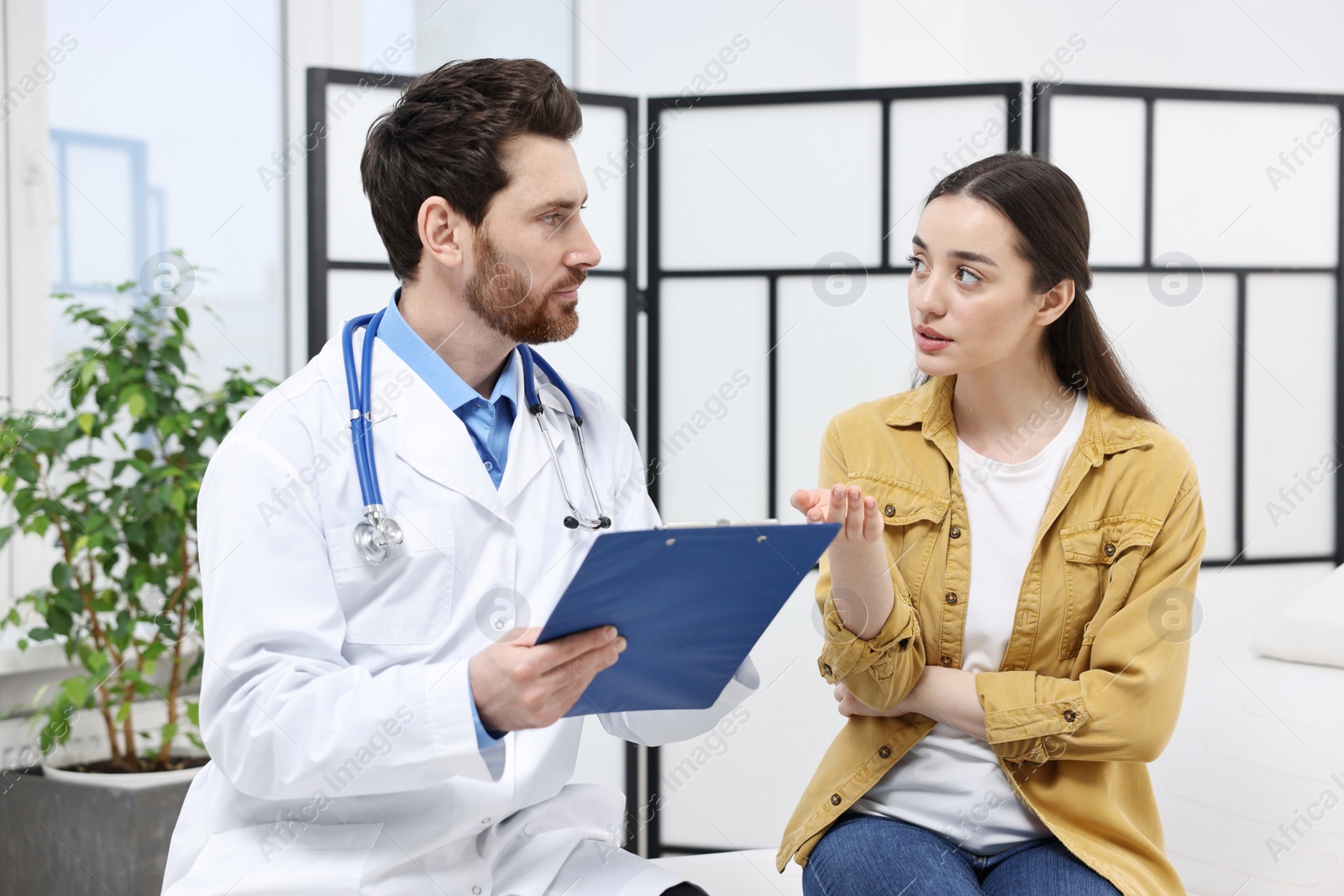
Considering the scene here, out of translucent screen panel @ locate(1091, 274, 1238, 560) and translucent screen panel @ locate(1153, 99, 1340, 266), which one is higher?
translucent screen panel @ locate(1153, 99, 1340, 266)

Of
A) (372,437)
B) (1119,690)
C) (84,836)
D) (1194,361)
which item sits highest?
(1194,361)

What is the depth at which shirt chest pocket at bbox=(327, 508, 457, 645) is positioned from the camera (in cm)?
136

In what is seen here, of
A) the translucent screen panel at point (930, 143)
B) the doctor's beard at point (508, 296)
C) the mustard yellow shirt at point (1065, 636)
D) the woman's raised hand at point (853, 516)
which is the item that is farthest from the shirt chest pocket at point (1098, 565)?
the translucent screen panel at point (930, 143)

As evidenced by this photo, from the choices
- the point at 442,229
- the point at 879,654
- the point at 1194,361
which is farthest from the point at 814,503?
the point at 1194,361

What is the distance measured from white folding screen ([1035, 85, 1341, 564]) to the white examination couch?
0.74m

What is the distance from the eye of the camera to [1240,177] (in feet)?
9.11

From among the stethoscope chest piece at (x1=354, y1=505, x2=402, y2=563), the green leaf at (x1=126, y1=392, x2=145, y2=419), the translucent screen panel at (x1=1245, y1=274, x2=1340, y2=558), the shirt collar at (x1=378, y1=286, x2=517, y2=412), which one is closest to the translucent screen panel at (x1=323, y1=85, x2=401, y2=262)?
the green leaf at (x1=126, y1=392, x2=145, y2=419)

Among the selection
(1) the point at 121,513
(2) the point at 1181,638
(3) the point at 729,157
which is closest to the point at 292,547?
(2) the point at 1181,638

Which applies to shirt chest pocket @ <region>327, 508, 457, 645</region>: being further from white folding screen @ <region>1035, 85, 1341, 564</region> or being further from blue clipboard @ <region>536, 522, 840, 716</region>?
white folding screen @ <region>1035, 85, 1341, 564</region>

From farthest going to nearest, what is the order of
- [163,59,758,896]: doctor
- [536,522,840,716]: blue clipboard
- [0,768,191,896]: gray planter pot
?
[0,768,191,896]: gray planter pot
[163,59,758,896]: doctor
[536,522,840,716]: blue clipboard

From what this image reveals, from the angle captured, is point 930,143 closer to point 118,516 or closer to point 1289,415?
point 1289,415

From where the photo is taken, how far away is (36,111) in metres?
2.95

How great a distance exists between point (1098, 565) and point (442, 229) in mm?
1020

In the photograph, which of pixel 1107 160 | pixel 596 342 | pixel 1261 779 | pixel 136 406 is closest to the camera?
pixel 1261 779
